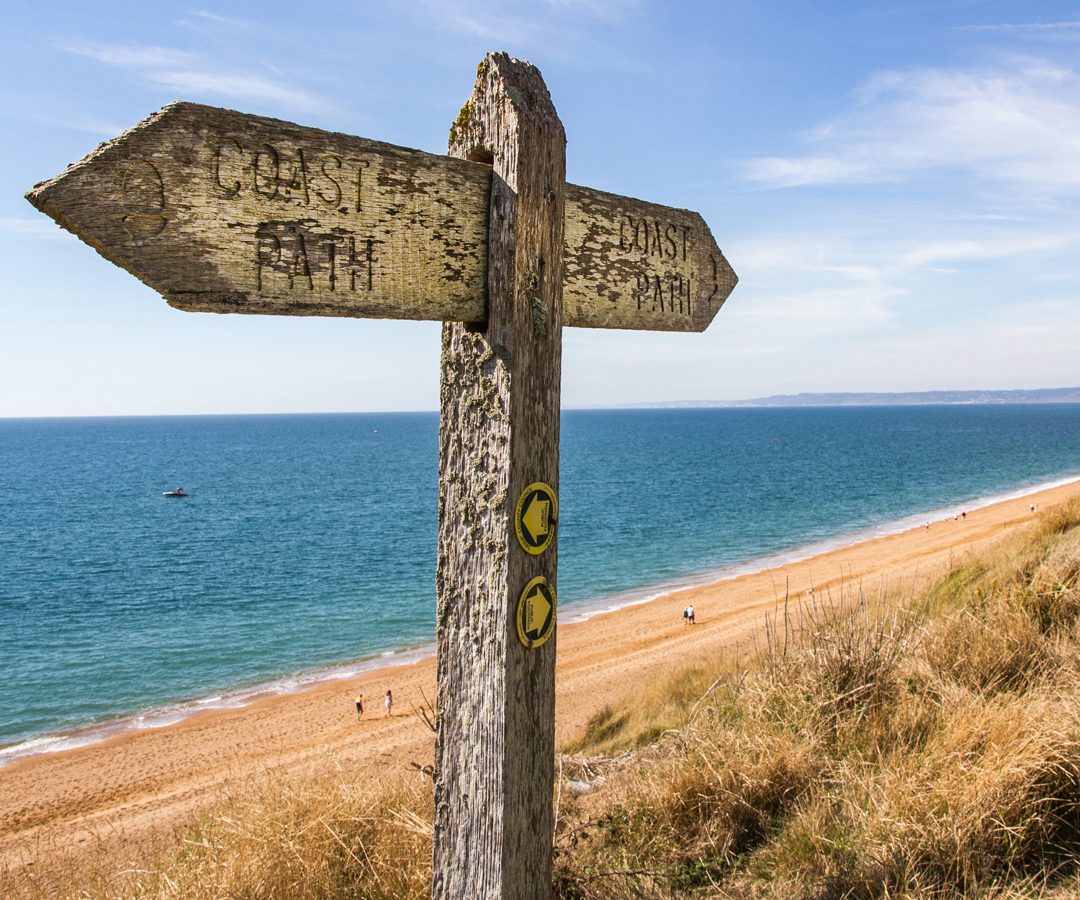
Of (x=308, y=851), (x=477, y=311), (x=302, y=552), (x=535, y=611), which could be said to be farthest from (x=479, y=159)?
A: (x=302, y=552)

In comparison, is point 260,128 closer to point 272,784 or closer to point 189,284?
point 189,284

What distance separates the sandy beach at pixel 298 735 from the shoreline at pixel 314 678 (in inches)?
13.6

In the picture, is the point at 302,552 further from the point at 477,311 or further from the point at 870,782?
the point at 477,311

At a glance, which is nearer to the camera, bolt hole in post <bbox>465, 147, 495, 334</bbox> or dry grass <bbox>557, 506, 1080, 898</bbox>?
bolt hole in post <bbox>465, 147, 495, 334</bbox>

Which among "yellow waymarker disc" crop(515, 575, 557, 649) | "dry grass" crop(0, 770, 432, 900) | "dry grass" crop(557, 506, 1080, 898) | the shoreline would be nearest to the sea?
the shoreline

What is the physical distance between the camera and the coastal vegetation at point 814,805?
2.36 meters

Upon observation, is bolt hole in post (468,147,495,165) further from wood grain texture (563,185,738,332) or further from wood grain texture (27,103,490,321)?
wood grain texture (563,185,738,332)

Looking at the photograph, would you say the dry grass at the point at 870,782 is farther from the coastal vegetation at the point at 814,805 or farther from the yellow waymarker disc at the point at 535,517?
→ the yellow waymarker disc at the point at 535,517

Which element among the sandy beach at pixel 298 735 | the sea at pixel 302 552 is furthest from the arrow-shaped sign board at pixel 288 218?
the sea at pixel 302 552

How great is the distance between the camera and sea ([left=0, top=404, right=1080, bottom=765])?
62.0 ft

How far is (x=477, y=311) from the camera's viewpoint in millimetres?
1789

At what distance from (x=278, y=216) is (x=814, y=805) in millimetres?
2636

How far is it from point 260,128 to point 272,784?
8.57 ft

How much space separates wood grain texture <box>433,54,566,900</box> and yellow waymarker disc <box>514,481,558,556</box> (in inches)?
0.8
